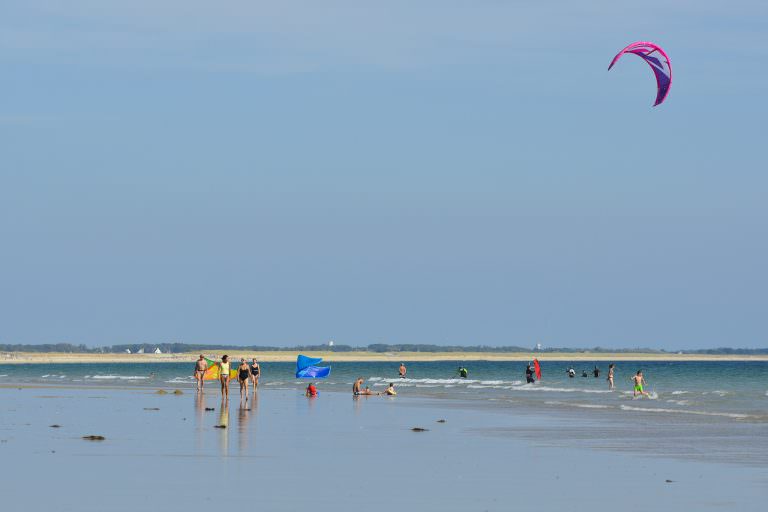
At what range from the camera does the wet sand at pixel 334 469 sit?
55.9 ft

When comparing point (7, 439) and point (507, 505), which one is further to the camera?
point (7, 439)

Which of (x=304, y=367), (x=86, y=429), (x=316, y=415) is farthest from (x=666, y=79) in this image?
(x=304, y=367)

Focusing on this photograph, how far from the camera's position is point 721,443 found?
2691 centimetres

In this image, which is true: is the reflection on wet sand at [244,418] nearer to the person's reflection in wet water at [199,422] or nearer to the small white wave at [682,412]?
the person's reflection in wet water at [199,422]

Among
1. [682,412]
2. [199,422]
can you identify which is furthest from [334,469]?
[682,412]

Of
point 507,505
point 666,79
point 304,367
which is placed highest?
point 666,79

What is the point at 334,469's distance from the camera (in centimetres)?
2064

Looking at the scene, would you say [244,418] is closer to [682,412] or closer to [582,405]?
[682,412]

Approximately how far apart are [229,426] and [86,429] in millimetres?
3369

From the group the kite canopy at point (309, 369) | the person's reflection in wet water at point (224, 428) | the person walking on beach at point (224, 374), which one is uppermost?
the kite canopy at point (309, 369)

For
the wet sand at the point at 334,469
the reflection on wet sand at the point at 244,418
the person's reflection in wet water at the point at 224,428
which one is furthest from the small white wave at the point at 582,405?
the wet sand at the point at 334,469

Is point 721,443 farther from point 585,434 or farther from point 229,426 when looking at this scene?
point 229,426

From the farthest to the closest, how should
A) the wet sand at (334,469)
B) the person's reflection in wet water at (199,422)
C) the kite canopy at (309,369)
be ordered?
1. the kite canopy at (309,369)
2. the person's reflection in wet water at (199,422)
3. the wet sand at (334,469)

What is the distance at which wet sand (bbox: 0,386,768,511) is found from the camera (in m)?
17.0
